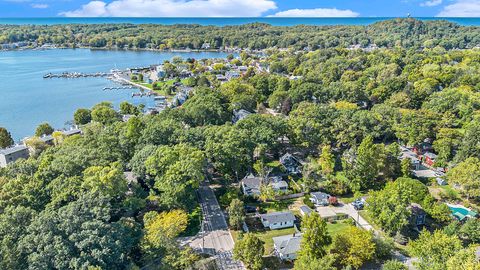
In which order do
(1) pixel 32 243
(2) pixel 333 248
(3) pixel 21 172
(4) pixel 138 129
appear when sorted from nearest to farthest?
(1) pixel 32 243, (2) pixel 333 248, (3) pixel 21 172, (4) pixel 138 129

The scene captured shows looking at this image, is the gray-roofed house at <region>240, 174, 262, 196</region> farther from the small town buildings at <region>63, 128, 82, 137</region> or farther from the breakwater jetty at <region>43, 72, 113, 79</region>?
the breakwater jetty at <region>43, 72, 113, 79</region>

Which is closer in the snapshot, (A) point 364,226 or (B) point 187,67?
(A) point 364,226

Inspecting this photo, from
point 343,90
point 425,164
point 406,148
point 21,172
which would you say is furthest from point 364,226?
point 343,90

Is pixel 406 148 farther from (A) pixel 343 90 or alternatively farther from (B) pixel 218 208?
(B) pixel 218 208

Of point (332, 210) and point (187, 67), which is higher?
point (187, 67)

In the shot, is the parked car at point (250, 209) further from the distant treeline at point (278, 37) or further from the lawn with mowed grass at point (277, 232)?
the distant treeline at point (278, 37)

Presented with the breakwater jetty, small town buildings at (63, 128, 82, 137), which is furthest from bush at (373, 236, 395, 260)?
the breakwater jetty

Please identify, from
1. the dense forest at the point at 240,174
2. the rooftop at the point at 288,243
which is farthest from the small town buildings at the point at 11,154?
the rooftop at the point at 288,243
